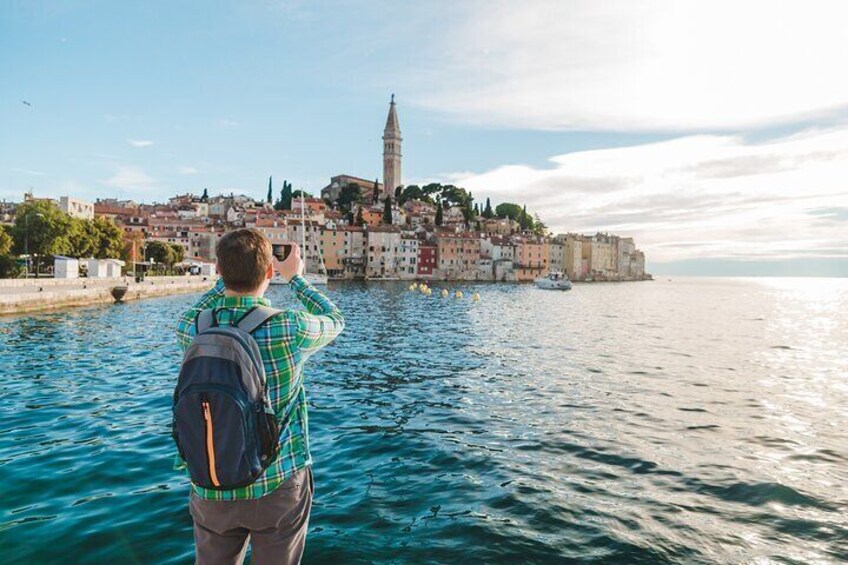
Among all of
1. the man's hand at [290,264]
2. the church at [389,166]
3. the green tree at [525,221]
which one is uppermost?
the church at [389,166]

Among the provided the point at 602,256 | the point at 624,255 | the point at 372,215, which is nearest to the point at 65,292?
the point at 372,215

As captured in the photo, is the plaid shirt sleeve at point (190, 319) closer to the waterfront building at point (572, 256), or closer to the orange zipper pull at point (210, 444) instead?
the orange zipper pull at point (210, 444)

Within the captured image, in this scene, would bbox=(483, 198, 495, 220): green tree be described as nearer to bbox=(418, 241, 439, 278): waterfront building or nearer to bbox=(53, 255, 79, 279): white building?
bbox=(418, 241, 439, 278): waterfront building

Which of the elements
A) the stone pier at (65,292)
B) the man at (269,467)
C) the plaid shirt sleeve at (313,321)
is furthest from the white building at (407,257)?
the man at (269,467)

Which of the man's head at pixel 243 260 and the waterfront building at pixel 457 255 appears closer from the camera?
the man's head at pixel 243 260

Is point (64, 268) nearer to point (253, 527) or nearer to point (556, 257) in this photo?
point (253, 527)

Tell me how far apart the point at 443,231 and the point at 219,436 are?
12381cm

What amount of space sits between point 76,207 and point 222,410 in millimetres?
105487

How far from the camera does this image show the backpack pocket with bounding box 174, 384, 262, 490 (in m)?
2.24

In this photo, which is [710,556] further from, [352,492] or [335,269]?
[335,269]

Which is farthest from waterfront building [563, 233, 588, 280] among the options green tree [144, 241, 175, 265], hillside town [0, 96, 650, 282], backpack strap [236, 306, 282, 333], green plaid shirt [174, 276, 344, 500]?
backpack strap [236, 306, 282, 333]

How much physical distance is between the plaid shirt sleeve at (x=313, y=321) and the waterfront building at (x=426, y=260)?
11527 centimetres

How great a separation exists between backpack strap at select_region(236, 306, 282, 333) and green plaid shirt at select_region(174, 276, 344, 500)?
0.03 metres

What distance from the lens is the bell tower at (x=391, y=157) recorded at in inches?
6334
